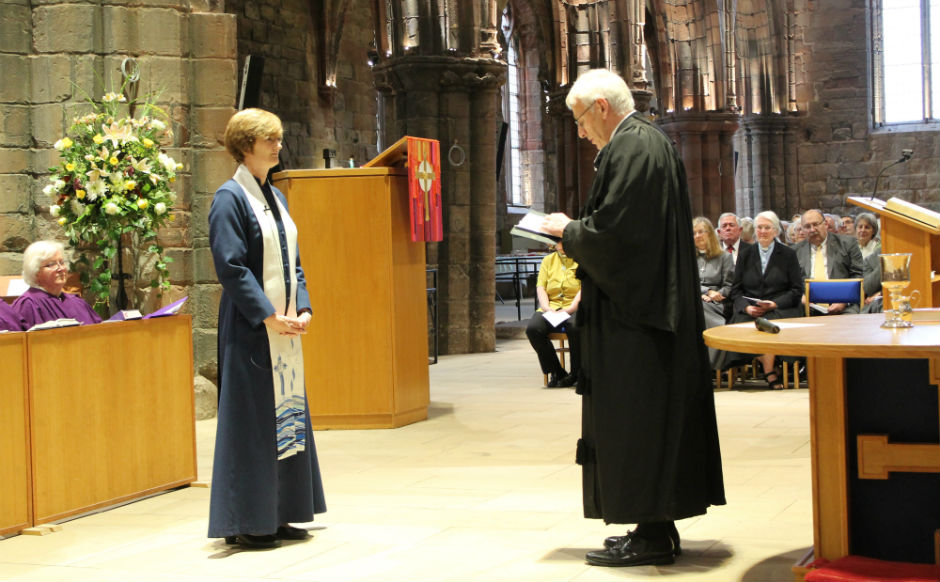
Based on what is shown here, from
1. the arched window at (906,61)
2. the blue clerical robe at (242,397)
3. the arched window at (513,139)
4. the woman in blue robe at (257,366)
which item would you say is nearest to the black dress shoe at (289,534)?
→ the woman in blue robe at (257,366)

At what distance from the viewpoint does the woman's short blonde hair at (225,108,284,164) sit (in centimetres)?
458

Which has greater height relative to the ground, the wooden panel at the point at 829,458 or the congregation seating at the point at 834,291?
the congregation seating at the point at 834,291

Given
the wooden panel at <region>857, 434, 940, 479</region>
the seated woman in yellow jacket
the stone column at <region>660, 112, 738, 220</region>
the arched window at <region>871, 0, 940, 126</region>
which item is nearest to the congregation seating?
the seated woman in yellow jacket

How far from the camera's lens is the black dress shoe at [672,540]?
417 centimetres

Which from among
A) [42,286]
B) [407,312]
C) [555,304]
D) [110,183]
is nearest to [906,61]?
[555,304]

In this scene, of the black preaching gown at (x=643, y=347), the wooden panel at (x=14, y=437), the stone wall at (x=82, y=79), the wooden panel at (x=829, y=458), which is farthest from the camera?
the stone wall at (x=82, y=79)

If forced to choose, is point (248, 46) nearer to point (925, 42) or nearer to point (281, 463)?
point (281, 463)

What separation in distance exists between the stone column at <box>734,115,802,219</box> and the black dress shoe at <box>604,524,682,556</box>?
71.7ft

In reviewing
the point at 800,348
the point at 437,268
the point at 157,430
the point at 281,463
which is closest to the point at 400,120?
the point at 437,268

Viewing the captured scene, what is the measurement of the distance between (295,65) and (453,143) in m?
5.26

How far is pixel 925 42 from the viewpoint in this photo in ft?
83.9

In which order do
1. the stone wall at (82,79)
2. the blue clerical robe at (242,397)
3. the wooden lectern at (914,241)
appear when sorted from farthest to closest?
the stone wall at (82,79) → the wooden lectern at (914,241) → the blue clerical robe at (242,397)

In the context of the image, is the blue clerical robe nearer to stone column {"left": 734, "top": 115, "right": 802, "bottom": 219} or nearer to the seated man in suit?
the seated man in suit

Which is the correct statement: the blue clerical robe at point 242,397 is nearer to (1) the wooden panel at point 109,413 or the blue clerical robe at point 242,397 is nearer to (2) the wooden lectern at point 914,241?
(1) the wooden panel at point 109,413
